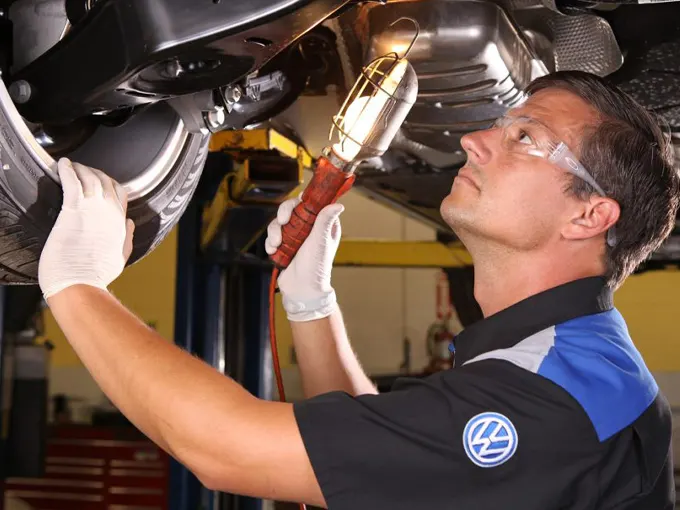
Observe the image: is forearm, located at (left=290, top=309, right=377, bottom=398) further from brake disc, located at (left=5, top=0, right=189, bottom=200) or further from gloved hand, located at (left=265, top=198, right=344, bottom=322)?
brake disc, located at (left=5, top=0, right=189, bottom=200)

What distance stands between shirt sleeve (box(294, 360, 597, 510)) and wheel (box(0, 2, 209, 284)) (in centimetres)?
44

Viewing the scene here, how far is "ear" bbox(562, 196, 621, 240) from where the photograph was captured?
3.96 feet

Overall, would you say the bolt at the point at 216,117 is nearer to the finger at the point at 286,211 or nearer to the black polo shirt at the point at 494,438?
the finger at the point at 286,211

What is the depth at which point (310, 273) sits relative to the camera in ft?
4.70

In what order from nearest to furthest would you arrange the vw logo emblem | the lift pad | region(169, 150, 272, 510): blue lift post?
the vw logo emblem, the lift pad, region(169, 150, 272, 510): blue lift post

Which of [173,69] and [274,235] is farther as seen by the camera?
[274,235]

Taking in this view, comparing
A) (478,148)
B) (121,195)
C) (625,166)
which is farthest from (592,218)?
(121,195)

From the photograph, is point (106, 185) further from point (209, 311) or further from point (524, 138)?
point (209, 311)

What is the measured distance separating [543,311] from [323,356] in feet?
1.42

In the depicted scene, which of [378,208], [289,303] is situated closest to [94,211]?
[289,303]

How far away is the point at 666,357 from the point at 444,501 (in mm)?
7627

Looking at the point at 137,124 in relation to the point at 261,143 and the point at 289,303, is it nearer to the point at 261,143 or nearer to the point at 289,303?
the point at 289,303

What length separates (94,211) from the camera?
1122 millimetres

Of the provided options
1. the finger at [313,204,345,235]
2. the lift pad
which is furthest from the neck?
the lift pad
